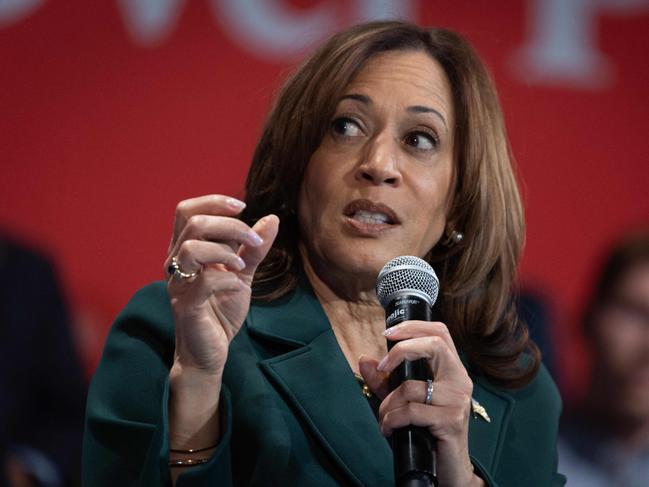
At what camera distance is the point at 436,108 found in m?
2.04

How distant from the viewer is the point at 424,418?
56.7 inches

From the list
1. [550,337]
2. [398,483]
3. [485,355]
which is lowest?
[550,337]

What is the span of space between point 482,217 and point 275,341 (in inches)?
21.0

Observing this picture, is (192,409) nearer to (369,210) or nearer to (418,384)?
(418,384)

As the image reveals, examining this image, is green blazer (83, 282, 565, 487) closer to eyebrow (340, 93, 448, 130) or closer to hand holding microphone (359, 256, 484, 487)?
hand holding microphone (359, 256, 484, 487)

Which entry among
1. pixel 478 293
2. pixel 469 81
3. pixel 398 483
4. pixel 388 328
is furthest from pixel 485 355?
pixel 398 483

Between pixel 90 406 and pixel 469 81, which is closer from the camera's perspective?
pixel 90 406

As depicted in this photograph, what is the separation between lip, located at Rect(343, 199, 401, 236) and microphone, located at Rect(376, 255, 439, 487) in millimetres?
327

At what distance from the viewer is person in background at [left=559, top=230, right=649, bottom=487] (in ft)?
10.5

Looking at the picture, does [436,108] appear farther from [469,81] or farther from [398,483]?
[398,483]

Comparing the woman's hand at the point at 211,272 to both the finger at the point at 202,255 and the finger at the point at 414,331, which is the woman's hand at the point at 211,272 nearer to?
the finger at the point at 202,255

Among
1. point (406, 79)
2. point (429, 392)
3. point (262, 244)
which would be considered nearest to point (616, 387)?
point (406, 79)

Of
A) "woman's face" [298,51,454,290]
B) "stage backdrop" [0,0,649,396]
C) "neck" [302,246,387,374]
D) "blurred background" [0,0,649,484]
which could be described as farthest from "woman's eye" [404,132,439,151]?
"stage backdrop" [0,0,649,396]

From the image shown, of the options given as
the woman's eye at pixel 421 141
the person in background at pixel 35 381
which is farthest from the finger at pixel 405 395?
the person in background at pixel 35 381
